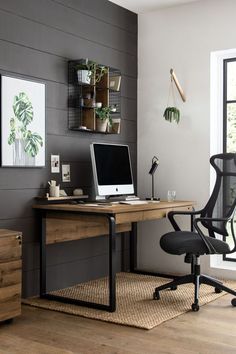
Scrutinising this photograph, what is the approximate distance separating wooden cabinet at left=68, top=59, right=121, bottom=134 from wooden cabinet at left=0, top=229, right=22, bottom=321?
134cm

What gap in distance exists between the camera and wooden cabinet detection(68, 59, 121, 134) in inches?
172

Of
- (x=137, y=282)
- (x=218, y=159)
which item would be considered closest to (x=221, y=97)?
(x=218, y=159)

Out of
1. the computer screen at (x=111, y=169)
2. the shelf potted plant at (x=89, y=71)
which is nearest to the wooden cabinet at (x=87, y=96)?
the shelf potted plant at (x=89, y=71)

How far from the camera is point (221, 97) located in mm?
4883

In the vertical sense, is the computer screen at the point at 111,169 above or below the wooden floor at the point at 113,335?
above


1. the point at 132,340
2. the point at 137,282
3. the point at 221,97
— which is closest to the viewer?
the point at 132,340

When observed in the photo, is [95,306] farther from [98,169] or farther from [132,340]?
[98,169]

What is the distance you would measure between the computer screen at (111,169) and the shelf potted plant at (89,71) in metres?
0.56

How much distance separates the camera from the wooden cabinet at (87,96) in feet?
14.3

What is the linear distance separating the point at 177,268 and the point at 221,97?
1.70 meters

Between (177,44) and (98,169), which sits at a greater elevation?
(177,44)

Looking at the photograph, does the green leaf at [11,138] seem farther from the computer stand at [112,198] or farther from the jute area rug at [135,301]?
the jute area rug at [135,301]

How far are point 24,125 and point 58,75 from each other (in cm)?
61

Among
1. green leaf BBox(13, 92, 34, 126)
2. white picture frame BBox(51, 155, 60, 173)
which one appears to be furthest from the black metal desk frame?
green leaf BBox(13, 92, 34, 126)
